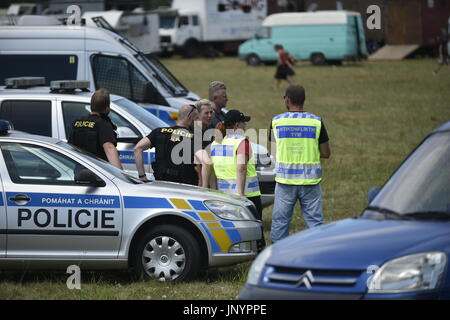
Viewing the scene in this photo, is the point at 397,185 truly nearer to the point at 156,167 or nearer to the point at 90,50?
the point at 156,167

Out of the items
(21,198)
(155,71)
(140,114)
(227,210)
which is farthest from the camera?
(155,71)

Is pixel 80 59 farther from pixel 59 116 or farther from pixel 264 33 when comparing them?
pixel 264 33

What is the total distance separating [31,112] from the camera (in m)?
11.1

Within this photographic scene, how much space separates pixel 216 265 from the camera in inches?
335

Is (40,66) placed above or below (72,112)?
below

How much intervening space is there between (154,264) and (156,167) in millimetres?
1460

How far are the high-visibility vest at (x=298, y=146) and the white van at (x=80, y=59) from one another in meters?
6.31

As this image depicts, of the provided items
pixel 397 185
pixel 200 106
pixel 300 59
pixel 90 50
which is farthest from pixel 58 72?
pixel 300 59

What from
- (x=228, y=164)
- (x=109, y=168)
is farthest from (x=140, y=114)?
(x=109, y=168)

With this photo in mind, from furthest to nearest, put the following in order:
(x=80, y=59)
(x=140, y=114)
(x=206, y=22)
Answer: (x=206, y=22), (x=80, y=59), (x=140, y=114)

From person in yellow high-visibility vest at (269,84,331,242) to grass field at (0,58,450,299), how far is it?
0.81m

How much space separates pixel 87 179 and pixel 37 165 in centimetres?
49

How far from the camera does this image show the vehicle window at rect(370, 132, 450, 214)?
5.84 metres

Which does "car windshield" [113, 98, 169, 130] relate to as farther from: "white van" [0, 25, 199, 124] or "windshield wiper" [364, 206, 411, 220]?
"windshield wiper" [364, 206, 411, 220]
